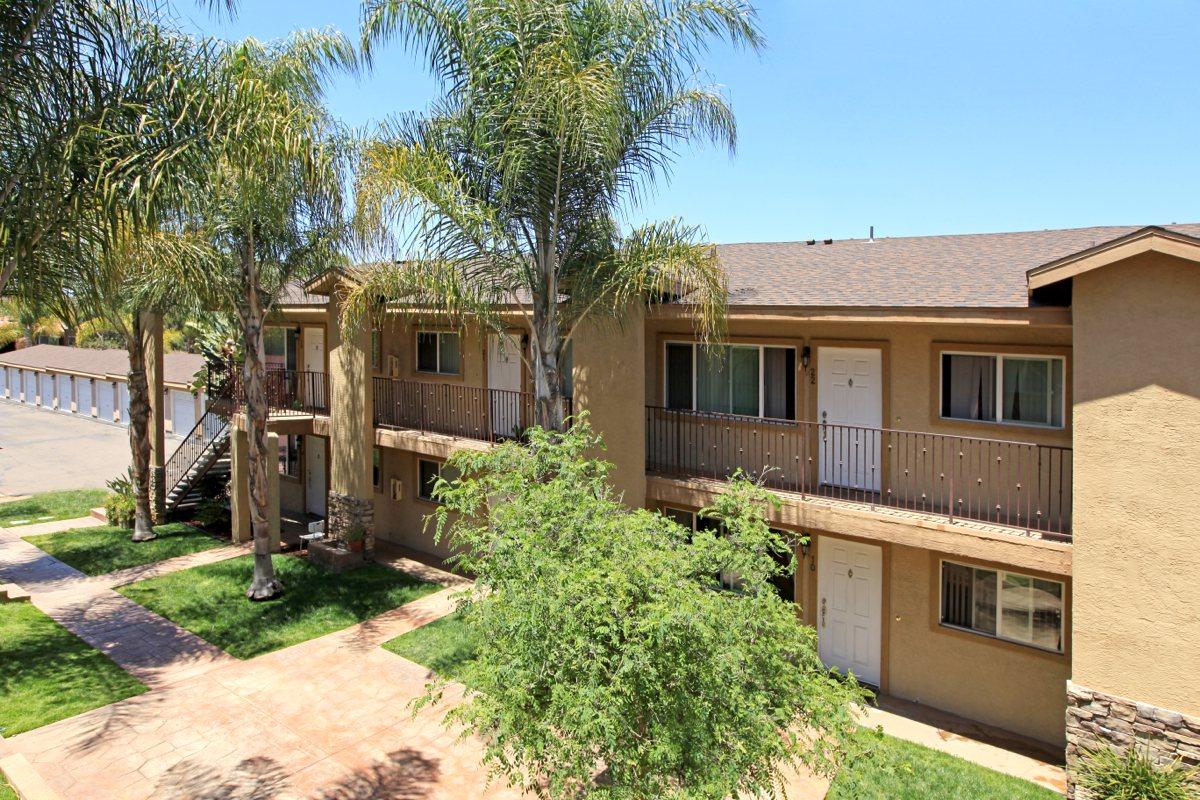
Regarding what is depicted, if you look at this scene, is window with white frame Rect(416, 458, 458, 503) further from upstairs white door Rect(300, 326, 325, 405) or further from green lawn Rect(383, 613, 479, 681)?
green lawn Rect(383, 613, 479, 681)

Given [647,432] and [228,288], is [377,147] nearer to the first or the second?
[228,288]

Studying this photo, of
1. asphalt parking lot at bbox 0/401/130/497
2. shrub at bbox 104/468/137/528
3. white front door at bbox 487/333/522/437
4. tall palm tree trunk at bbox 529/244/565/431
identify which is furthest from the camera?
asphalt parking lot at bbox 0/401/130/497

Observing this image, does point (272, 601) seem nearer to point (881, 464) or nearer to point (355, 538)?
point (355, 538)

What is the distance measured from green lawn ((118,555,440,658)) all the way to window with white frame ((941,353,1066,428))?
34.8 feet

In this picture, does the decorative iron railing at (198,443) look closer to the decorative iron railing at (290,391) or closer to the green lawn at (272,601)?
the decorative iron railing at (290,391)

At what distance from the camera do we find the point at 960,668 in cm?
1152

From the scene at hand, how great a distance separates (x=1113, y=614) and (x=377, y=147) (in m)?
11.0

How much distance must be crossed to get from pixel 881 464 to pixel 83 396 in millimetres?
44507

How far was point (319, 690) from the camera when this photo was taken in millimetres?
12102

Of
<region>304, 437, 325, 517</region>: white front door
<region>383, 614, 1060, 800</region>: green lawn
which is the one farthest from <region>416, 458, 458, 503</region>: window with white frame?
<region>383, 614, 1060, 800</region>: green lawn

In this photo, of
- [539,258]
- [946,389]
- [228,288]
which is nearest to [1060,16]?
[946,389]

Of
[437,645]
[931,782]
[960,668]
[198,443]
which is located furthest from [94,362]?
[931,782]

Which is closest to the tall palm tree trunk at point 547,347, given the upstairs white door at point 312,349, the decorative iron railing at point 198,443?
the upstairs white door at point 312,349

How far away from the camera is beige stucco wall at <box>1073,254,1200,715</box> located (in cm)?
854
